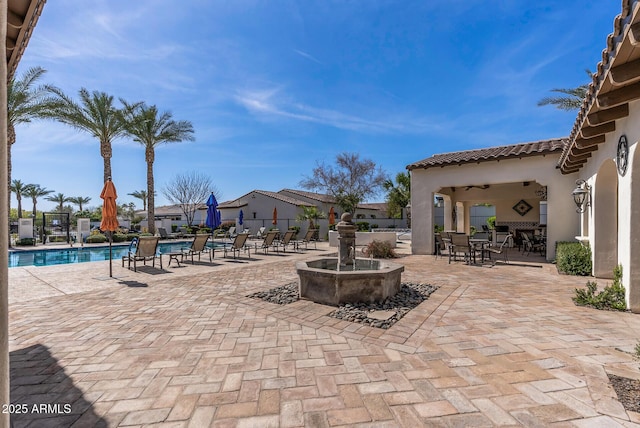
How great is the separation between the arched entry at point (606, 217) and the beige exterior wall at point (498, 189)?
3183 millimetres

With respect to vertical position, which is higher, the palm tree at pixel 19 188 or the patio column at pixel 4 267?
the palm tree at pixel 19 188

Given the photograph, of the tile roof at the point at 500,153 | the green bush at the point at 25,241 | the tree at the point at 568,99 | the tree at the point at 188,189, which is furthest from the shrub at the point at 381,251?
the tree at the point at 188,189

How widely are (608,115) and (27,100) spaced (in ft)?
80.1

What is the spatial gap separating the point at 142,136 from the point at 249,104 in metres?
11.7

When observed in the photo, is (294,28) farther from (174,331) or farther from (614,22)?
(174,331)

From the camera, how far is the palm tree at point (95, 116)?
1759 cm

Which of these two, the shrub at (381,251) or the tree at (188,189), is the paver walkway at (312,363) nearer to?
the shrub at (381,251)

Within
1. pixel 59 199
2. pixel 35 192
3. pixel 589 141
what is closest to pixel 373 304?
pixel 589 141

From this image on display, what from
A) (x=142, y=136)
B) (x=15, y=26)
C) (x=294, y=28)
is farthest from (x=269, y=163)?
(x=15, y=26)

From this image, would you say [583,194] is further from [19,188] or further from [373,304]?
[19,188]

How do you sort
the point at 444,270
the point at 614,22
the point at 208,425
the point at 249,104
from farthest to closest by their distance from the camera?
the point at 249,104 < the point at 444,270 < the point at 614,22 < the point at 208,425

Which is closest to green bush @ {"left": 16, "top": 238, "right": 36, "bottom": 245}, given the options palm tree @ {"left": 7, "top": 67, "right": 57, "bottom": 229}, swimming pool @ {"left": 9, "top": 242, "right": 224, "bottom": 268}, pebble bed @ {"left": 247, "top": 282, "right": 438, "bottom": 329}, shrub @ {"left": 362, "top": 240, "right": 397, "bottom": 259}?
swimming pool @ {"left": 9, "top": 242, "right": 224, "bottom": 268}

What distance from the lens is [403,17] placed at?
351 inches

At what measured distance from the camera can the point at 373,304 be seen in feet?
16.6
